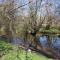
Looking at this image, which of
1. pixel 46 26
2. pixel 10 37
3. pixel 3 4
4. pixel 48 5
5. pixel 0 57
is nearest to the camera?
pixel 0 57

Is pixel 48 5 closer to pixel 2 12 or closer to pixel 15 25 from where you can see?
pixel 15 25

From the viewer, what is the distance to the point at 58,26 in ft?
61.4

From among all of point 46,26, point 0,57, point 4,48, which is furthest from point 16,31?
point 0,57

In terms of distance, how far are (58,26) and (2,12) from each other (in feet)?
32.6

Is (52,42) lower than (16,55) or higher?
higher

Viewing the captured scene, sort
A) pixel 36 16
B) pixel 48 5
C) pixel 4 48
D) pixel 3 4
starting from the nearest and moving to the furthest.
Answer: pixel 4 48 < pixel 3 4 < pixel 48 5 < pixel 36 16

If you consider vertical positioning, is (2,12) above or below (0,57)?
above

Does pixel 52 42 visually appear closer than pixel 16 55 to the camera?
No

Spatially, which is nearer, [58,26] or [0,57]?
[0,57]

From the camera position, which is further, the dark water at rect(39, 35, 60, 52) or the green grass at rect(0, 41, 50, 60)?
the dark water at rect(39, 35, 60, 52)

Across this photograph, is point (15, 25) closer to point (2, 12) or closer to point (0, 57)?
point (2, 12)

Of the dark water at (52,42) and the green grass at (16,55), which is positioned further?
the dark water at (52,42)

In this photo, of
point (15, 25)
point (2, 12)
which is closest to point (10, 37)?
point (15, 25)

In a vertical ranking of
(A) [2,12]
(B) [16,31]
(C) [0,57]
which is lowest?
(C) [0,57]
